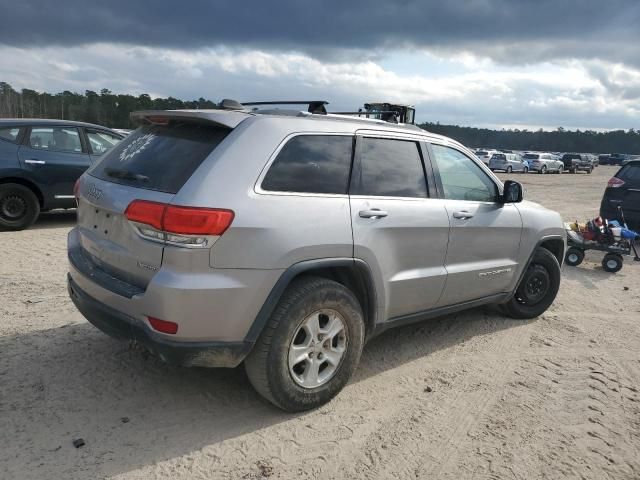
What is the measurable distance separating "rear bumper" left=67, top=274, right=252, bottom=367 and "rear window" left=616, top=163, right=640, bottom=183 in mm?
9238


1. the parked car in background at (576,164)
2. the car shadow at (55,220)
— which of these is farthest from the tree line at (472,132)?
the car shadow at (55,220)

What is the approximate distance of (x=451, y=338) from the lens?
4.86m

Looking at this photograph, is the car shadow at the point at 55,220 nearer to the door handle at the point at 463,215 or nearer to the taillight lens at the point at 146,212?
the taillight lens at the point at 146,212

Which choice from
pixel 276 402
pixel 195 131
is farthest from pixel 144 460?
pixel 195 131

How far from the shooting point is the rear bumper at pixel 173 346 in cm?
295

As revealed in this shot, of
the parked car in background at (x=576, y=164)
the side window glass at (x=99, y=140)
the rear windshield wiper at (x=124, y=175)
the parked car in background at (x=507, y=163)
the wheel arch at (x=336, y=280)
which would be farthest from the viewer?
the parked car in background at (x=576, y=164)

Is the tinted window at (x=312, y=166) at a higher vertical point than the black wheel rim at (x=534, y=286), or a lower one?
higher

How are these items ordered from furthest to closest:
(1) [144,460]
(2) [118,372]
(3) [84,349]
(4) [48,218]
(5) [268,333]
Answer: (4) [48,218], (3) [84,349], (2) [118,372], (5) [268,333], (1) [144,460]

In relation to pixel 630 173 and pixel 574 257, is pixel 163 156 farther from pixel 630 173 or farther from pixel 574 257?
pixel 630 173

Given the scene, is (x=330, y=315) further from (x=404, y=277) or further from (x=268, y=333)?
(x=404, y=277)

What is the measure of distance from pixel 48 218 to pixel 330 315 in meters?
7.91

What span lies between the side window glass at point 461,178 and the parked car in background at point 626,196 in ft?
Answer: 21.3

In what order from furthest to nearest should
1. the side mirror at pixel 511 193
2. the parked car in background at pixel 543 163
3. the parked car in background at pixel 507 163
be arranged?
the parked car in background at pixel 543 163 < the parked car in background at pixel 507 163 < the side mirror at pixel 511 193

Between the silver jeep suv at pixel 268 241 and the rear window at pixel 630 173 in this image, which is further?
the rear window at pixel 630 173
